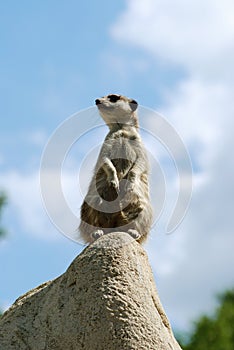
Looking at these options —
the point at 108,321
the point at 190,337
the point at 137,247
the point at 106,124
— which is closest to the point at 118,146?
the point at 106,124

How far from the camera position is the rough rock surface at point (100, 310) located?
10.2 meters

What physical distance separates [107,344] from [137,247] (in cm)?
135

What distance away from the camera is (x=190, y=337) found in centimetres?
4275

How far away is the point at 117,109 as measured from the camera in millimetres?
12414

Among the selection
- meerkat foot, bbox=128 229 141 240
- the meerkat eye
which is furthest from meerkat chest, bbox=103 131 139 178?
meerkat foot, bbox=128 229 141 240

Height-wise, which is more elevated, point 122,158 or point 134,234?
point 122,158

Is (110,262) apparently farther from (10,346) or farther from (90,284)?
(10,346)

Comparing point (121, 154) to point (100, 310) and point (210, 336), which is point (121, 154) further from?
point (210, 336)

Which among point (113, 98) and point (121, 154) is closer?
point (121, 154)

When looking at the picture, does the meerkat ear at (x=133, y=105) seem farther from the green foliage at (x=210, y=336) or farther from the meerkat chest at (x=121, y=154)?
the green foliage at (x=210, y=336)

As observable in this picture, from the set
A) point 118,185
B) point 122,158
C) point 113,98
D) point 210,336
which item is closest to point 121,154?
point 122,158

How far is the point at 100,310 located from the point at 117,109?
314 centimetres

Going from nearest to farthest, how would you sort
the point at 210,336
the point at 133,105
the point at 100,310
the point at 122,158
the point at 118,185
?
the point at 100,310 → the point at 118,185 → the point at 122,158 → the point at 133,105 → the point at 210,336

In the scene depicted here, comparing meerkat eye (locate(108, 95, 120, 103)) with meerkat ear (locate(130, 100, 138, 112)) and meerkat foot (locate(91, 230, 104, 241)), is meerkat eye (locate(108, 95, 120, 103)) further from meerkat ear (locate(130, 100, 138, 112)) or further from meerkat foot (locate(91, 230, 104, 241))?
meerkat foot (locate(91, 230, 104, 241))
